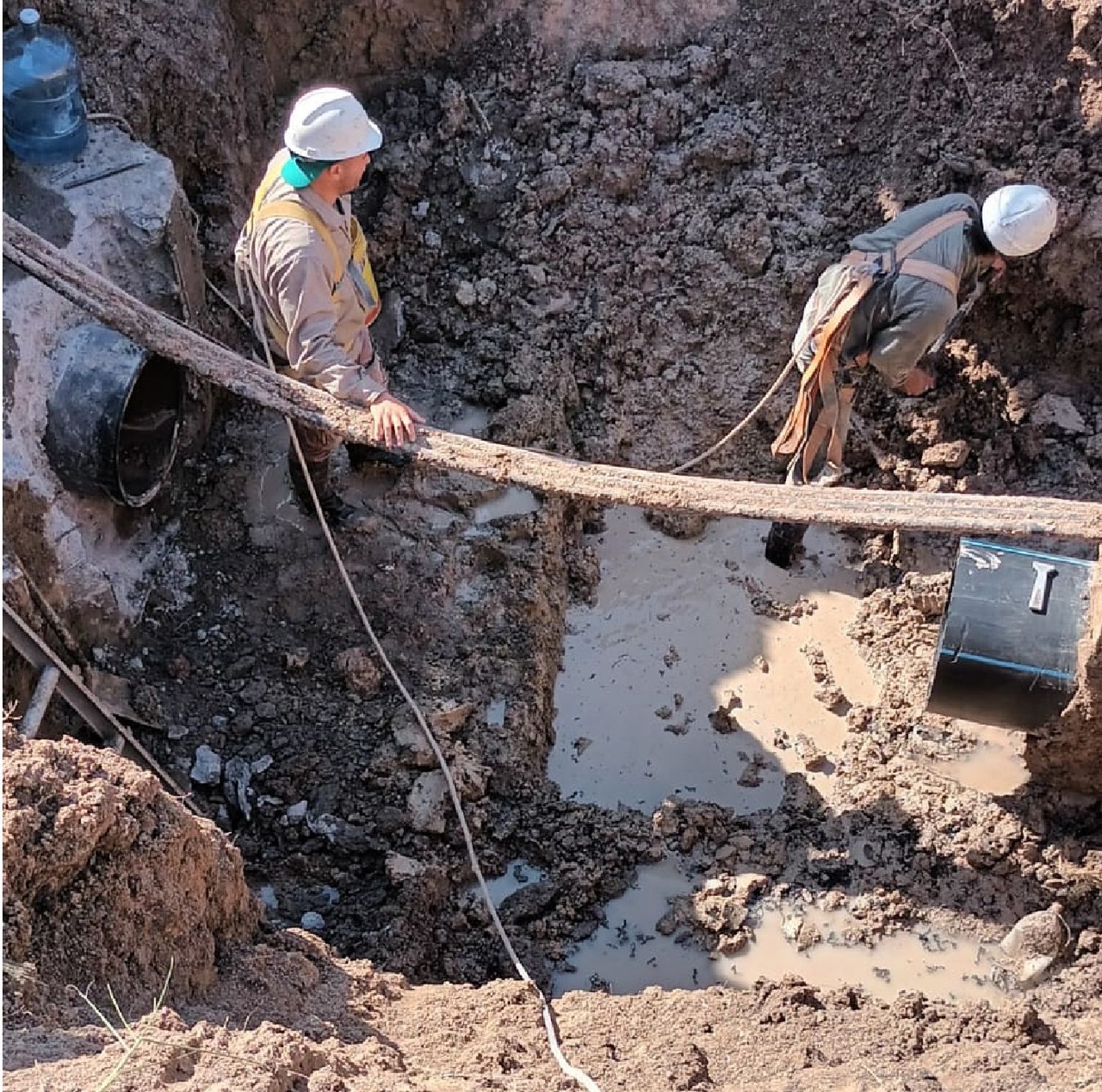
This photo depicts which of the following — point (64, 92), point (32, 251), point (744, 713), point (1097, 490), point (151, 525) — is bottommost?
point (744, 713)

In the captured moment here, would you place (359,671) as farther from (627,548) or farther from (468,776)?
(627,548)

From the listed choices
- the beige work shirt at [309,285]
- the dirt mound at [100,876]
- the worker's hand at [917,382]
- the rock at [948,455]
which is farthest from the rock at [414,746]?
the rock at [948,455]

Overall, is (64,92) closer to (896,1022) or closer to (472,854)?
(472,854)

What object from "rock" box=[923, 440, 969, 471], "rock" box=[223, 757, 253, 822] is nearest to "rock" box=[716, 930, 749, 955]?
"rock" box=[223, 757, 253, 822]

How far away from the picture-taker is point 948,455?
197 inches

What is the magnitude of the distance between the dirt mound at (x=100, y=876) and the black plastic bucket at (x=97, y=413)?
51.3 inches

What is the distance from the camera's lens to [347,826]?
399 centimetres

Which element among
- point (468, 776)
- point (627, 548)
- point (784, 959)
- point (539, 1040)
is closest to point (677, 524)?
point (627, 548)

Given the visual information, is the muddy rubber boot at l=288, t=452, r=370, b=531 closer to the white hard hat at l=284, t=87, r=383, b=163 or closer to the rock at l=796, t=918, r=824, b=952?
the white hard hat at l=284, t=87, r=383, b=163

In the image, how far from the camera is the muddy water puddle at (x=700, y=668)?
4.48 m

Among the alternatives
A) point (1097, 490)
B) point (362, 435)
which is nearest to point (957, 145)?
point (1097, 490)

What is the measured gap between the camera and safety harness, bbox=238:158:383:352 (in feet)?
12.1

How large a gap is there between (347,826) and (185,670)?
0.85m

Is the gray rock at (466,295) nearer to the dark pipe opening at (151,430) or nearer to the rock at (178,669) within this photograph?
the dark pipe opening at (151,430)
